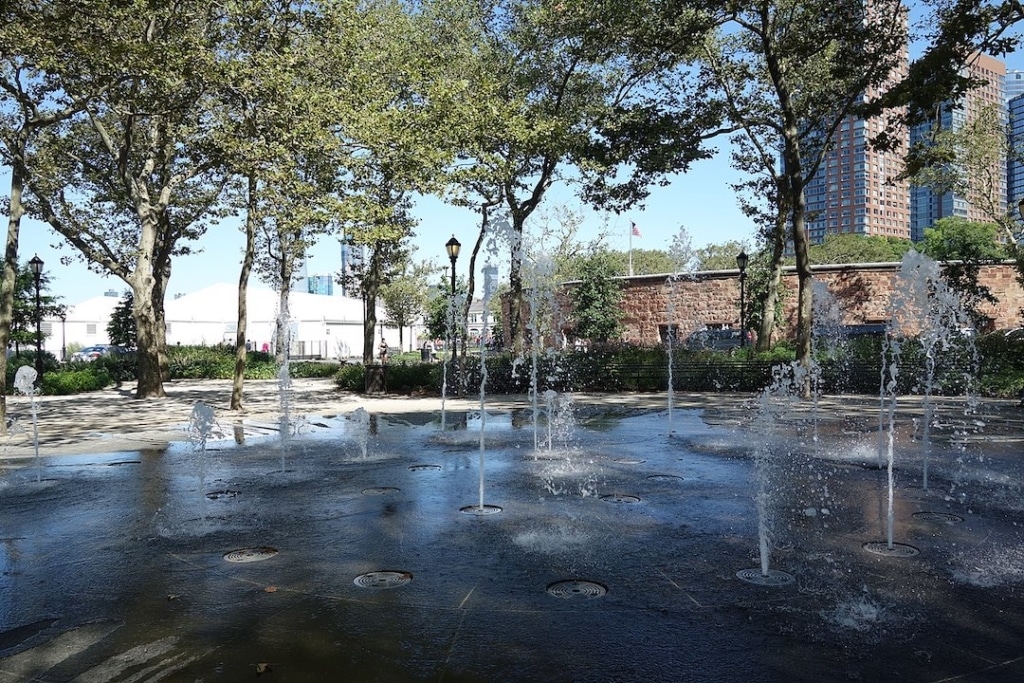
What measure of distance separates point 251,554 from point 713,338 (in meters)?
28.7

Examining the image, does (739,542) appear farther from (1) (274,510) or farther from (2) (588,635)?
(1) (274,510)

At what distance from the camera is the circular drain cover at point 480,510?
6.83 metres

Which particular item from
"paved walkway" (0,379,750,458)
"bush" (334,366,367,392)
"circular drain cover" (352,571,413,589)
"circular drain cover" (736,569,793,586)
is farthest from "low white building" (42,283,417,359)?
"circular drain cover" (736,569,793,586)

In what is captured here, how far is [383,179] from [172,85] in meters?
7.46

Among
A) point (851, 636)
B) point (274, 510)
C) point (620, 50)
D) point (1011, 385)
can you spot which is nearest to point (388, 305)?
point (620, 50)

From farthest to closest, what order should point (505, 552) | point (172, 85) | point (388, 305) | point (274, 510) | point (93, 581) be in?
1. point (388, 305)
2. point (172, 85)
3. point (274, 510)
4. point (505, 552)
5. point (93, 581)

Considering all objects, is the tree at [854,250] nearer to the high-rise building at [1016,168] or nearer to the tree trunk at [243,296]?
the high-rise building at [1016,168]

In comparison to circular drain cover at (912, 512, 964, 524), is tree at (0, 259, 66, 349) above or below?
above

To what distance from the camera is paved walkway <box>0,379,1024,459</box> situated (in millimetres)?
12844

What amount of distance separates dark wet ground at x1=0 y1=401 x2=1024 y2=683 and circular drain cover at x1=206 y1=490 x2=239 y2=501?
0.18 feet

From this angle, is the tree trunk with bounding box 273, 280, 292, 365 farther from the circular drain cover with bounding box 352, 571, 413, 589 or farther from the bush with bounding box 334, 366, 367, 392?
the circular drain cover with bounding box 352, 571, 413, 589

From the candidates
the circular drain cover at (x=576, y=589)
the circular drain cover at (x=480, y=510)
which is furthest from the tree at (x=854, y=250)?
the circular drain cover at (x=576, y=589)

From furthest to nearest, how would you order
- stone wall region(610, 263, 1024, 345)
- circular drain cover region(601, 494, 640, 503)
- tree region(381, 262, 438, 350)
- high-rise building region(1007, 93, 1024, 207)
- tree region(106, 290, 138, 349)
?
tree region(381, 262, 438, 350) → tree region(106, 290, 138, 349) → high-rise building region(1007, 93, 1024, 207) → stone wall region(610, 263, 1024, 345) → circular drain cover region(601, 494, 640, 503)

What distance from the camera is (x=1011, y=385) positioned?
18953mm
